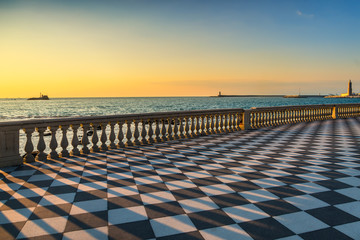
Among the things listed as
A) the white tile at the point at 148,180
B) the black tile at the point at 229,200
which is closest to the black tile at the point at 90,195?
the white tile at the point at 148,180

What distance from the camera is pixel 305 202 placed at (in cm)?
359

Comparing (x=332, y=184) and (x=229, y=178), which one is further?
(x=229, y=178)

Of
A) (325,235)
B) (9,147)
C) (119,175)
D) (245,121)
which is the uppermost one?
(245,121)

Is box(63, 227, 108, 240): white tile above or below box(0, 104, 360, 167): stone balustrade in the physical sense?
below

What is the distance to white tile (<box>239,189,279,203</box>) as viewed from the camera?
12.1ft

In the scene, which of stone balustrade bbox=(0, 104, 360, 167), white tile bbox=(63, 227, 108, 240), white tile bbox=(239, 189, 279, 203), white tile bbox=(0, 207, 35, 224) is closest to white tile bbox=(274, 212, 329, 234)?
white tile bbox=(239, 189, 279, 203)

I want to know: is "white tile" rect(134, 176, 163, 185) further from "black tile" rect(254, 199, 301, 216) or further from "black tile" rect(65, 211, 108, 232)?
"black tile" rect(254, 199, 301, 216)

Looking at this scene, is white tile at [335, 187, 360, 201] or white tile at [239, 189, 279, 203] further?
white tile at [335, 187, 360, 201]

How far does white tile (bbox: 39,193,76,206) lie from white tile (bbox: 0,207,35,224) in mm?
215

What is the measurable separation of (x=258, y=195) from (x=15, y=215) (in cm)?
332

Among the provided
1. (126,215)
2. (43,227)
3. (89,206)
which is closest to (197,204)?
(126,215)

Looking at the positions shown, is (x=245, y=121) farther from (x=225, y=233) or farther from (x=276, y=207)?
(x=225, y=233)

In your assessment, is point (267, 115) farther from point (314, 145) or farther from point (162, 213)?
point (162, 213)

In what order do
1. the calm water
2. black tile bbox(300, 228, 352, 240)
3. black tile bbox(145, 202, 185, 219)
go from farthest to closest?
the calm water → black tile bbox(145, 202, 185, 219) → black tile bbox(300, 228, 352, 240)
